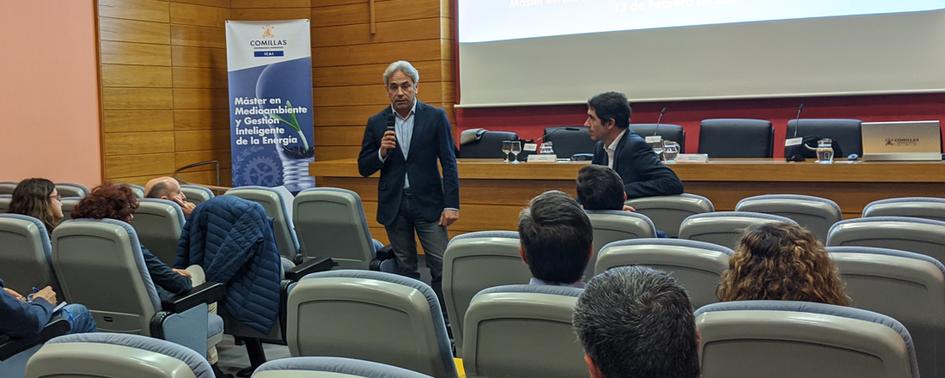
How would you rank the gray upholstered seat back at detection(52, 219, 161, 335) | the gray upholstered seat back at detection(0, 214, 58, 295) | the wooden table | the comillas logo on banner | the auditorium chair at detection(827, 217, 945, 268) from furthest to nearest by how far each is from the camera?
the comillas logo on banner < the wooden table < the gray upholstered seat back at detection(0, 214, 58, 295) < the gray upholstered seat back at detection(52, 219, 161, 335) < the auditorium chair at detection(827, 217, 945, 268)

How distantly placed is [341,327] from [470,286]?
741 millimetres

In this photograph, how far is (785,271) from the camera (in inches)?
75.4

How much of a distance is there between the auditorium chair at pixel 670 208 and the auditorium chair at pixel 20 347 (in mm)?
2349

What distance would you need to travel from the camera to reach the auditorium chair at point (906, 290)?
2.11 m

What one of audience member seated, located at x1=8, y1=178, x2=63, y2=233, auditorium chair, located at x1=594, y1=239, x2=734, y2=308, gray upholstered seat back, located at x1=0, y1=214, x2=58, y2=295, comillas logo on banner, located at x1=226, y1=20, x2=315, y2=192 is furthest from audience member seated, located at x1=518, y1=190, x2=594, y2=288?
comillas logo on banner, located at x1=226, y1=20, x2=315, y2=192

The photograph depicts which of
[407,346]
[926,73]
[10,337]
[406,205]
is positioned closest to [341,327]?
[407,346]

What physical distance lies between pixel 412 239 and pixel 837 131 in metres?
3.28

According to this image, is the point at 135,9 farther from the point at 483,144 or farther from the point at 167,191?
the point at 167,191

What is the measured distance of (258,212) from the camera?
3.58 metres

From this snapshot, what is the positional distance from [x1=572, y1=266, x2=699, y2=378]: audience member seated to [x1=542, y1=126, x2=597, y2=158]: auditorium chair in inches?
208

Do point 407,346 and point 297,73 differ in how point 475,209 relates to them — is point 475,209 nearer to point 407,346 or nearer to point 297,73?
point 297,73

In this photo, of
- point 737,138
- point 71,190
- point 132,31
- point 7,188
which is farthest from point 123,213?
point 132,31

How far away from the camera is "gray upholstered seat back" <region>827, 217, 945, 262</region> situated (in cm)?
263

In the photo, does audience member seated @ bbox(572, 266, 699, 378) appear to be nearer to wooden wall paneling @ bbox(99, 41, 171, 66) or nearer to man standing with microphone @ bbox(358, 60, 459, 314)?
man standing with microphone @ bbox(358, 60, 459, 314)
